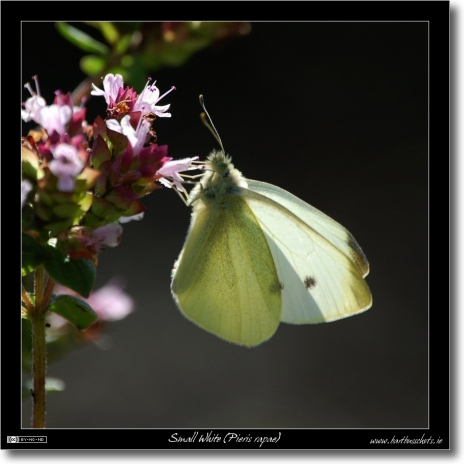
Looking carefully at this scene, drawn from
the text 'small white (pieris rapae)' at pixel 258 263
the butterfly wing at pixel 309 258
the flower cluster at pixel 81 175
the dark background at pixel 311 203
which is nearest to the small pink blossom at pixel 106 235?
the flower cluster at pixel 81 175

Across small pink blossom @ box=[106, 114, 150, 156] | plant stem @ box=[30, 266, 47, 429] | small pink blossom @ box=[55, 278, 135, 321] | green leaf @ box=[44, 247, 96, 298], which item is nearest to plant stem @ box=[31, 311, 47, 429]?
plant stem @ box=[30, 266, 47, 429]

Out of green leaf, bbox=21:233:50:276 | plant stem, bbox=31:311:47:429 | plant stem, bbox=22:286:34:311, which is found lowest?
plant stem, bbox=31:311:47:429

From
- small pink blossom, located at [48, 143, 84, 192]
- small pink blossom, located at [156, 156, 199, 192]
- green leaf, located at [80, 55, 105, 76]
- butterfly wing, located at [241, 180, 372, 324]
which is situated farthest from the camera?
green leaf, located at [80, 55, 105, 76]

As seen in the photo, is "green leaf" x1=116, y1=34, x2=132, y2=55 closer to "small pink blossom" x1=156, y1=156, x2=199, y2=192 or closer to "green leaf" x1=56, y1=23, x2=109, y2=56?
"green leaf" x1=56, y1=23, x2=109, y2=56

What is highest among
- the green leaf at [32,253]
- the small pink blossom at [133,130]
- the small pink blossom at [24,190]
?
the small pink blossom at [133,130]

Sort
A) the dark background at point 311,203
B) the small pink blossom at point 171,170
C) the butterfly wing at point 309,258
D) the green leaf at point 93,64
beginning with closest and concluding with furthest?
the small pink blossom at point 171,170 < the butterfly wing at point 309,258 < the green leaf at point 93,64 < the dark background at point 311,203

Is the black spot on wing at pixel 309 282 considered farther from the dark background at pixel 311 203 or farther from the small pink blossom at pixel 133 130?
the dark background at pixel 311 203

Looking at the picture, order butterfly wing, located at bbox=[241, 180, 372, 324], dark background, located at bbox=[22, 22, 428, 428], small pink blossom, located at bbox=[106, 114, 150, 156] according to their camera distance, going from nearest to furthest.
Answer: small pink blossom, located at bbox=[106, 114, 150, 156]
butterfly wing, located at bbox=[241, 180, 372, 324]
dark background, located at bbox=[22, 22, 428, 428]
